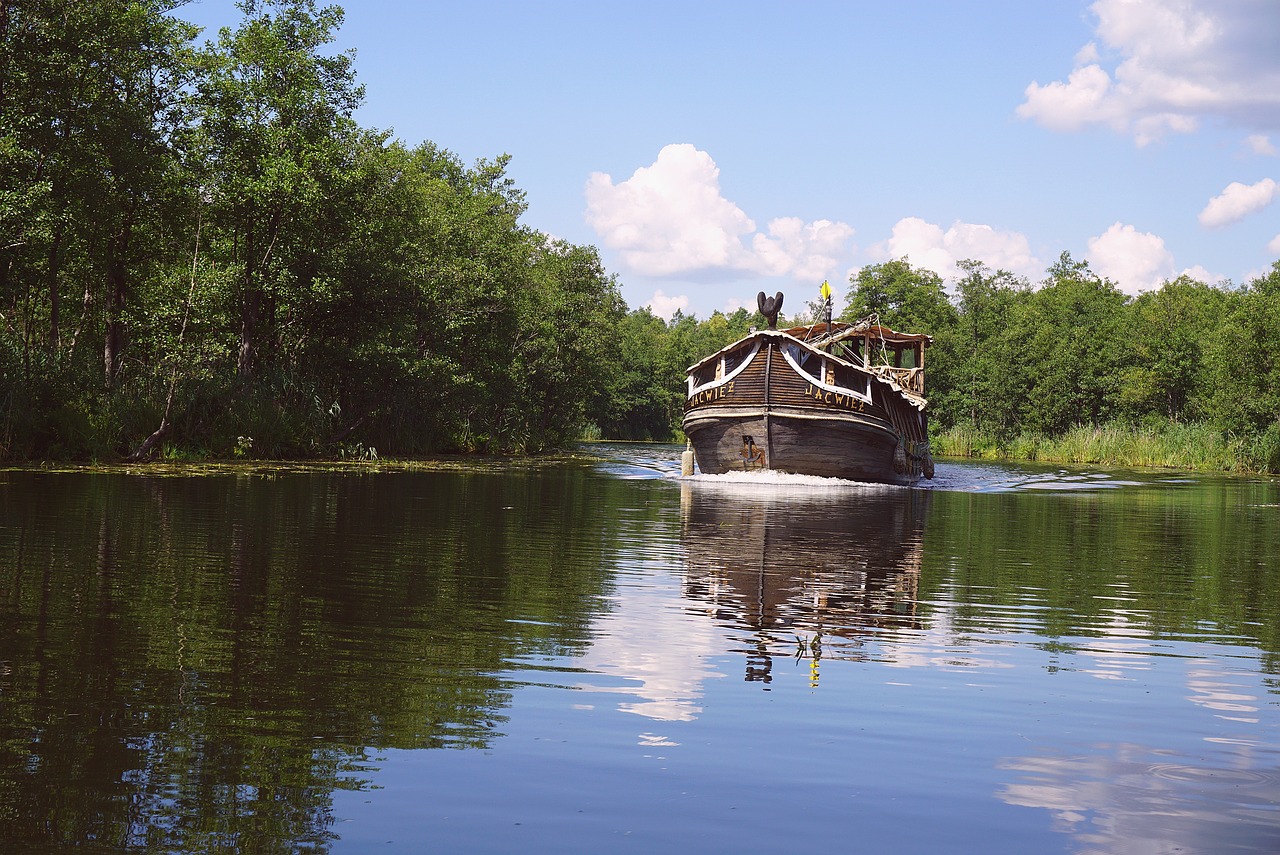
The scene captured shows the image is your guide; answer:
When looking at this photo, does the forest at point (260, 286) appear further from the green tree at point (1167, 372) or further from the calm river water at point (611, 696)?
the calm river water at point (611, 696)

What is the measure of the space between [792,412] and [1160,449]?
31.8 m

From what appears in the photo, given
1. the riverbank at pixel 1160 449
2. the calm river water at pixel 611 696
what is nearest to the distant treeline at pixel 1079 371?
the riverbank at pixel 1160 449

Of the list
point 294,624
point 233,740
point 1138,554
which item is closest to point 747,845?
point 233,740

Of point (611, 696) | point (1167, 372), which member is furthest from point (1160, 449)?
point (611, 696)

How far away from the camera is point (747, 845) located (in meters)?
4.53

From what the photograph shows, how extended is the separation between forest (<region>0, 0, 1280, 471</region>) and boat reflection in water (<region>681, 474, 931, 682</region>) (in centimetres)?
1500

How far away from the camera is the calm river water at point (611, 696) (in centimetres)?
474

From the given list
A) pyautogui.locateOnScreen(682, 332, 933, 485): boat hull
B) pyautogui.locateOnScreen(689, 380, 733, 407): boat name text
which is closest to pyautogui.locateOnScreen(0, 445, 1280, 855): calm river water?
pyautogui.locateOnScreen(682, 332, 933, 485): boat hull

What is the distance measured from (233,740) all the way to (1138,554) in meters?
15.0

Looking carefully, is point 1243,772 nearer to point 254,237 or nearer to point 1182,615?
point 1182,615

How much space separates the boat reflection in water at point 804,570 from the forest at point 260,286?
14995 mm

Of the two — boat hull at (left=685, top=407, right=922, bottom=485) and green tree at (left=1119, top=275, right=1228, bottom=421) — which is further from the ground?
green tree at (left=1119, top=275, right=1228, bottom=421)

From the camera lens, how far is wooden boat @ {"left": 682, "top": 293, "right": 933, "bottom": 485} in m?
37.6

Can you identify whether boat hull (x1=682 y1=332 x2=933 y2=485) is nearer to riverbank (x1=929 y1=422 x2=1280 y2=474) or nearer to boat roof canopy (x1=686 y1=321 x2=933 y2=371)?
boat roof canopy (x1=686 y1=321 x2=933 y2=371)
